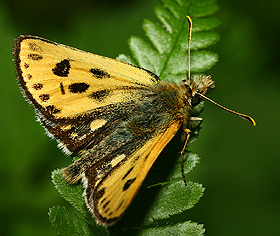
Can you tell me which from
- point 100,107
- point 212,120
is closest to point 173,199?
point 100,107

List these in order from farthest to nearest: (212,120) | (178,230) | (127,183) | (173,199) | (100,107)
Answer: (212,120) < (100,107) < (173,199) < (178,230) < (127,183)

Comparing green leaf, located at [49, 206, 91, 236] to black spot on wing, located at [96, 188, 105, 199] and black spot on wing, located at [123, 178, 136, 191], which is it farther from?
black spot on wing, located at [123, 178, 136, 191]

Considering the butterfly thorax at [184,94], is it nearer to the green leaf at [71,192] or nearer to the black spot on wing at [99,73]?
the black spot on wing at [99,73]

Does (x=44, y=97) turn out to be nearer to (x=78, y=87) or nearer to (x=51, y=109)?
(x=51, y=109)

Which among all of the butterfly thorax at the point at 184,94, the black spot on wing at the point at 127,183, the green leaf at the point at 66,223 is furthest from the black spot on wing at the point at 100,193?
the butterfly thorax at the point at 184,94

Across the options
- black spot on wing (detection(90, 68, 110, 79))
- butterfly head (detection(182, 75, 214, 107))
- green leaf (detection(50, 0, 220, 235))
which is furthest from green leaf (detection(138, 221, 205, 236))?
black spot on wing (detection(90, 68, 110, 79))

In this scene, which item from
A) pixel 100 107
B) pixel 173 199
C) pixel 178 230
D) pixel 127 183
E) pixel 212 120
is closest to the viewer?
pixel 127 183

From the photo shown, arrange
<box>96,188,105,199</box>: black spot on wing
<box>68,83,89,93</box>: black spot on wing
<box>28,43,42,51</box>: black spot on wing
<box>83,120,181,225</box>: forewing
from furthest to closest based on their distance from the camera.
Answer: <box>68,83,89,93</box>: black spot on wing, <box>28,43,42,51</box>: black spot on wing, <box>96,188,105,199</box>: black spot on wing, <box>83,120,181,225</box>: forewing

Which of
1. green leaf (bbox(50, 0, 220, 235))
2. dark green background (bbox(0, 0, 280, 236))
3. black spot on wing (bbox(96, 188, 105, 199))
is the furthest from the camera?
dark green background (bbox(0, 0, 280, 236))
